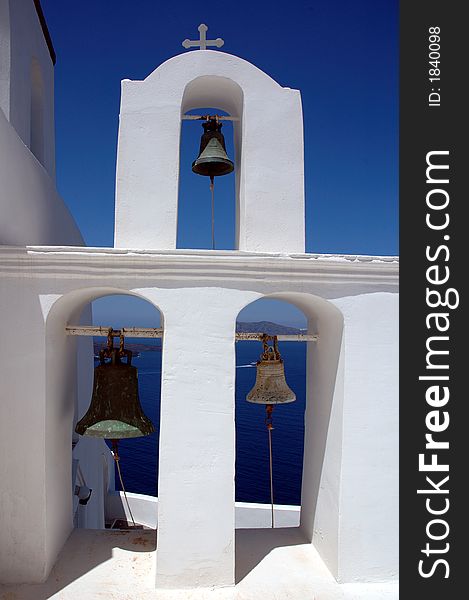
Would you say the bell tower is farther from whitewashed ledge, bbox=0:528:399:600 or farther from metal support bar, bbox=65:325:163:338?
whitewashed ledge, bbox=0:528:399:600

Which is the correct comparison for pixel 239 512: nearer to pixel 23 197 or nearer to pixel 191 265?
pixel 191 265

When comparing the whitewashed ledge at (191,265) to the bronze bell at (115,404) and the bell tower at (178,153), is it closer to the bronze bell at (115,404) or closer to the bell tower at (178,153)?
the bell tower at (178,153)

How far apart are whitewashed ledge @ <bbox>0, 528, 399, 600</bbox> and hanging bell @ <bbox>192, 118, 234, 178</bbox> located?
3222 mm

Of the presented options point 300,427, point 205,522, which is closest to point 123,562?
point 205,522

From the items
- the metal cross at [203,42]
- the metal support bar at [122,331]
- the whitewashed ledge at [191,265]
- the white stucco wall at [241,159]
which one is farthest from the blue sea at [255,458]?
the metal cross at [203,42]

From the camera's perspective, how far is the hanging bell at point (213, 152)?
388 centimetres

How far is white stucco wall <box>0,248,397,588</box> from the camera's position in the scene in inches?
120

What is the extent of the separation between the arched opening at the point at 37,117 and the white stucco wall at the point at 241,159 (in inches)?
99.2

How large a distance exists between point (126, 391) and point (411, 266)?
2.19m

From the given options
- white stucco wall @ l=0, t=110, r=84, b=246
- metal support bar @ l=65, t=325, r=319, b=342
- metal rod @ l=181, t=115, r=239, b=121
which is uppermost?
metal rod @ l=181, t=115, r=239, b=121

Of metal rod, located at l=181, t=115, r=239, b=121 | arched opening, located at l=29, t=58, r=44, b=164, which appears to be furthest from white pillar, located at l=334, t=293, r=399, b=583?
arched opening, located at l=29, t=58, r=44, b=164

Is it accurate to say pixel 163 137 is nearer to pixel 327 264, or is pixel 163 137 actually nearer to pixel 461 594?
pixel 327 264

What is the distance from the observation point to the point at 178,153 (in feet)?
11.3

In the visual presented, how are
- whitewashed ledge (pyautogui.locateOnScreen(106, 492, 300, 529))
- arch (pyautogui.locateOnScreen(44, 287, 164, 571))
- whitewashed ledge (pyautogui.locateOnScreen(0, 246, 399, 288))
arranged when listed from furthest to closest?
whitewashed ledge (pyautogui.locateOnScreen(106, 492, 300, 529))
arch (pyautogui.locateOnScreen(44, 287, 164, 571))
whitewashed ledge (pyautogui.locateOnScreen(0, 246, 399, 288))
